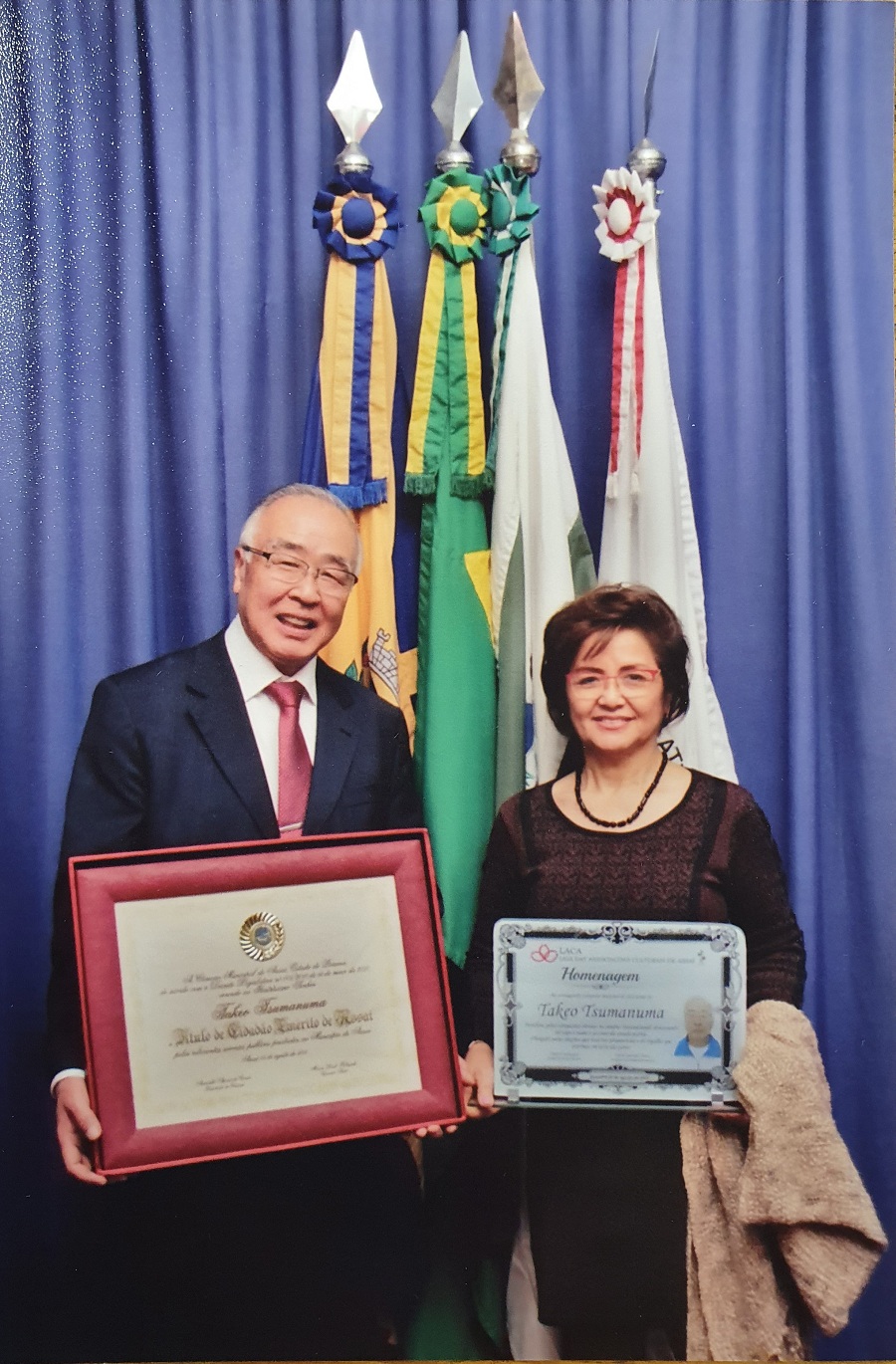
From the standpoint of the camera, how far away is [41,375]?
1468 mm

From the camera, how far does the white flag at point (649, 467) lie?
1.45 metres

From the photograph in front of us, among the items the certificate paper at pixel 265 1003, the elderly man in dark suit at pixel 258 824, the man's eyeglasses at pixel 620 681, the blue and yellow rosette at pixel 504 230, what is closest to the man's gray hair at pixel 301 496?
the elderly man in dark suit at pixel 258 824

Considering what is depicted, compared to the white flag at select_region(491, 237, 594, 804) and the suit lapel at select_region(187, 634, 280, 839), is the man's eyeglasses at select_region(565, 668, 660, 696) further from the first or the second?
the suit lapel at select_region(187, 634, 280, 839)

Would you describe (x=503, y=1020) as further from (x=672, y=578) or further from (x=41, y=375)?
(x=41, y=375)

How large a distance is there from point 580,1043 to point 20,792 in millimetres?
826

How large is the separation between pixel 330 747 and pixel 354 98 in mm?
873

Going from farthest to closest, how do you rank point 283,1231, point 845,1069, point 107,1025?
point 845,1069 < point 283,1231 < point 107,1025

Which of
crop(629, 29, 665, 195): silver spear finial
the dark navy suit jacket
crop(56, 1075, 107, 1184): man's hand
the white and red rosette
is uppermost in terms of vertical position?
crop(629, 29, 665, 195): silver spear finial

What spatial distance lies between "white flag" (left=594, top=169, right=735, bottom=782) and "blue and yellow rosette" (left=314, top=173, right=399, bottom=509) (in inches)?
12.3

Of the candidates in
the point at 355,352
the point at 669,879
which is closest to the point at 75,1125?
the point at 669,879

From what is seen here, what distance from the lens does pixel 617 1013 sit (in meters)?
1.33

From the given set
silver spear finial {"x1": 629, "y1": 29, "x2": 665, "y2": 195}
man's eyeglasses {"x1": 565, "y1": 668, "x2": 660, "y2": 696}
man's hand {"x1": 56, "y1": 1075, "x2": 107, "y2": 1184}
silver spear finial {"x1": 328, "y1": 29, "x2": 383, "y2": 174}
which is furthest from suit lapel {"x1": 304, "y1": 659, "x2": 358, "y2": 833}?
silver spear finial {"x1": 629, "y1": 29, "x2": 665, "y2": 195}

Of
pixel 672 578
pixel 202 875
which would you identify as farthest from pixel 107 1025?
pixel 672 578

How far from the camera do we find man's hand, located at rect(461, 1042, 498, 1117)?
1.37m
